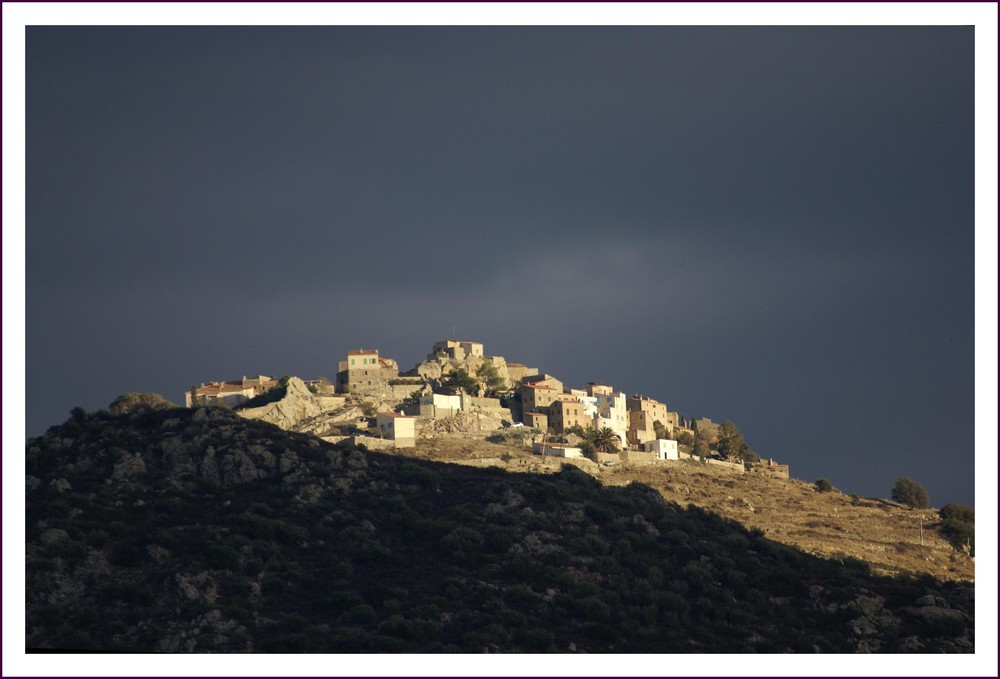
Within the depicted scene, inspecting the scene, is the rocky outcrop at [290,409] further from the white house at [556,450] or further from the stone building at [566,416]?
the stone building at [566,416]

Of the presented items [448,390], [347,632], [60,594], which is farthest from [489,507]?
[448,390]

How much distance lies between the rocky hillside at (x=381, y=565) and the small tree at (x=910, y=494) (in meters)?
26.8

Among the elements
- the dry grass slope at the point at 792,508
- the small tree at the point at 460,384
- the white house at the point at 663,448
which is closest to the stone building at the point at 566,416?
the white house at the point at 663,448

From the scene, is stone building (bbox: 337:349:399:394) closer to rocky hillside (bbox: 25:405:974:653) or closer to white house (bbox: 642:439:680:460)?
white house (bbox: 642:439:680:460)

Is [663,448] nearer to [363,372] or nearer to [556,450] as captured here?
[556,450]

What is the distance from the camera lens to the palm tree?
87375 millimetres

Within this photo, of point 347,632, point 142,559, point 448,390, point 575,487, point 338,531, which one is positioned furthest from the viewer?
point 448,390

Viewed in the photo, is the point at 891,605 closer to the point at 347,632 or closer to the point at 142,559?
the point at 347,632

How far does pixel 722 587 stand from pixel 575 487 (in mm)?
14016

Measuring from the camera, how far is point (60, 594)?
152ft

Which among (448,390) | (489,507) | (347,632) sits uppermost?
(448,390)

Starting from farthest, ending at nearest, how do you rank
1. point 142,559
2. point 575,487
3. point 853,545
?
point 853,545, point 575,487, point 142,559

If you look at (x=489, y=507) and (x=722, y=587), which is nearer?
(x=722, y=587)

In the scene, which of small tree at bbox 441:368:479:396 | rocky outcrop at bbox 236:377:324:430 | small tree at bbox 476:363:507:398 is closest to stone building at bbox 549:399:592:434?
small tree at bbox 441:368:479:396
